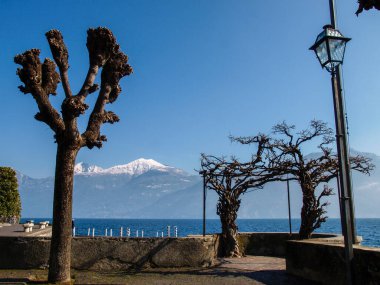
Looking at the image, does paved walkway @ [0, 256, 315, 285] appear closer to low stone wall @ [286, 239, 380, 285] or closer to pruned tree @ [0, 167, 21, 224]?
low stone wall @ [286, 239, 380, 285]

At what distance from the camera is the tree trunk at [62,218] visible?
32.0 feet

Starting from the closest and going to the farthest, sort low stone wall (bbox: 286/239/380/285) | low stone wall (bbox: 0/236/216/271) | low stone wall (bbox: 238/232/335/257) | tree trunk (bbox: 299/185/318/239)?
low stone wall (bbox: 286/239/380/285) → low stone wall (bbox: 0/236/216/271) → tree trunk (bbox: 299/185/318/239) → low stone wall (bbox: 238/232/335/257)

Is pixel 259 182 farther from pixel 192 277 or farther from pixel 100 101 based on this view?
pixel 100 101

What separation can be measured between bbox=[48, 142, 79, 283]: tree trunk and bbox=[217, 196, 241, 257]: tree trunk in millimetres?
7753

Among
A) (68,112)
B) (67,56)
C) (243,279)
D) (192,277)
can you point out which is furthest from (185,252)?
(67,56)

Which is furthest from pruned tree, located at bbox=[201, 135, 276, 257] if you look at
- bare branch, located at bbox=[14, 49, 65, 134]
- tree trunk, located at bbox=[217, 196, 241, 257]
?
bare branch, located at bbox=[14, 49, 65, 134]

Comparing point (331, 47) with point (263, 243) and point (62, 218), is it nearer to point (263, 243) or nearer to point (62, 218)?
point (62, 218)

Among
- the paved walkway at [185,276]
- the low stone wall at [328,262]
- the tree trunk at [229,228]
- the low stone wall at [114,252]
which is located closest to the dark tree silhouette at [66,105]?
the paved walkway at [185,276]

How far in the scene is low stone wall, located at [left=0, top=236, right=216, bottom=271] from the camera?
40.0 ft

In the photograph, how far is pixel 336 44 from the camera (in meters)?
6.85

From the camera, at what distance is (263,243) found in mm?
17422

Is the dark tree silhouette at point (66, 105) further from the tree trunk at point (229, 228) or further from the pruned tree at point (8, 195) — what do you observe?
the pruned tree at point (8, 195)

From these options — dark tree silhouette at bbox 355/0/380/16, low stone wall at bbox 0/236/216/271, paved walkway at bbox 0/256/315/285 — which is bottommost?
paved walkway at bbox 0/256/315/285

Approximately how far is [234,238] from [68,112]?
365 inches
